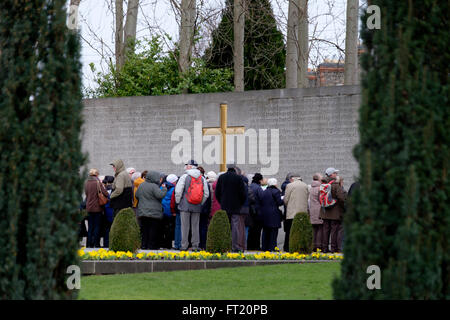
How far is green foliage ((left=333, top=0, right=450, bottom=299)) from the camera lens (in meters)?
5.02

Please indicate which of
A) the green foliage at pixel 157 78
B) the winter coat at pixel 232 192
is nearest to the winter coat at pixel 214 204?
the winter coat at pixel 232 192

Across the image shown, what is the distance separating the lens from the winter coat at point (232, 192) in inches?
551

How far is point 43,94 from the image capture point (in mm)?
5566

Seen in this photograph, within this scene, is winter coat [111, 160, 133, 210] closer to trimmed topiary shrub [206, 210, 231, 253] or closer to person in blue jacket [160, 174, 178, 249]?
person in blue jacket [160, 174, 178, 249]

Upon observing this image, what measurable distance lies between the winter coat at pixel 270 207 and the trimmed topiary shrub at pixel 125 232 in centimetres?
323

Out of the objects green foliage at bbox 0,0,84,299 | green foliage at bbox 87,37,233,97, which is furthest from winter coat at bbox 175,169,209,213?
green foliage at bbox 0,0,84,299

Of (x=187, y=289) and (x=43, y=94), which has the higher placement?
(x=43, y=94)

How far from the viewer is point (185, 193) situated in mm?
14477

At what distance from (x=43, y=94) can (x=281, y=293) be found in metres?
4.08

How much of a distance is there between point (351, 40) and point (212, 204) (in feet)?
33.3

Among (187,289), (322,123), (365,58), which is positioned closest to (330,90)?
(322,123)

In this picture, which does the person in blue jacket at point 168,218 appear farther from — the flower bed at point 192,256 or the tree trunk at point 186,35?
the tree trunk at point 186,35

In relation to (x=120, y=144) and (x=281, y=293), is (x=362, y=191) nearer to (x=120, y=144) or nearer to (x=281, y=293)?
(x=281, y=293)

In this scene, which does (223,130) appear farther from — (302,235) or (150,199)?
(302,235)
